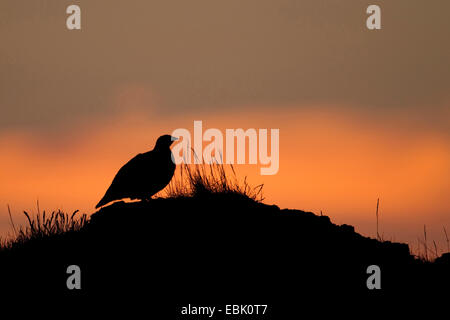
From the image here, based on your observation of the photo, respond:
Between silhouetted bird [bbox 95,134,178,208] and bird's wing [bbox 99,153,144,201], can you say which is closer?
silhouetted bird [bbox 95,134,178,208]

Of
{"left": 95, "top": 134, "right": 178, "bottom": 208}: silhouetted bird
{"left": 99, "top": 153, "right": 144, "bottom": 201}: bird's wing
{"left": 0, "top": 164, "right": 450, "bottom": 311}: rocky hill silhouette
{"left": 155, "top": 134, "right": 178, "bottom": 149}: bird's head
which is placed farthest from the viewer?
{"left": 155, "top": 134, "right": 178, "bottom": 149}: bird's head

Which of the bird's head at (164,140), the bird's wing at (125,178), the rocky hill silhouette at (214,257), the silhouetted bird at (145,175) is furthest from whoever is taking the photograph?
the bird's head at (164,140)

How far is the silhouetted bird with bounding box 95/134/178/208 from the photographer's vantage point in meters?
10.0

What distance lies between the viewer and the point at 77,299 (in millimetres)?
7727

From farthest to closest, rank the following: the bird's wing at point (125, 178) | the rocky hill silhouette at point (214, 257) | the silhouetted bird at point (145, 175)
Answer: the bird's wing at point (125, 178)
the silhouetted bird at point (145, 175)
the rocky hill silhouette at point (214, 257)

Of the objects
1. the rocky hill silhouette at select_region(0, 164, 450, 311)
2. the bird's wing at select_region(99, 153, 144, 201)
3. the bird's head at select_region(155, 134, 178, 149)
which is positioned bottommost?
the rocky hill silhouette at select_region(0, 164, 450, 311)

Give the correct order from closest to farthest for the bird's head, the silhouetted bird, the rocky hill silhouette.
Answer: the rocky hill silhouette → the silhouetted bird → the bird's head

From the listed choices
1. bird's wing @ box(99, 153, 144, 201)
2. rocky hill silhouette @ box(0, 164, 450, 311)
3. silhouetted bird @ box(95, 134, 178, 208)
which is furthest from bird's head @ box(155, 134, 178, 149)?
rocky hill silhouette @ box(0, 164, 450, 311)

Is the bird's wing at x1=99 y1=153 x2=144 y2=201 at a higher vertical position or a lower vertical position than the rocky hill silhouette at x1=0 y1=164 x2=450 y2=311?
higher

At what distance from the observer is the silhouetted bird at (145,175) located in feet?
33.0

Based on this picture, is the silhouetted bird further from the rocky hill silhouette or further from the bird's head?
the rocky hill silhouette

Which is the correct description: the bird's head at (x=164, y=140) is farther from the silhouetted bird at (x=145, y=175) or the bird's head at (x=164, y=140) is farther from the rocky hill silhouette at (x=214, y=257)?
the rocky hill silhouette at (x=214, y=257)

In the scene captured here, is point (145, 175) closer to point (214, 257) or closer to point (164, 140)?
point (164, 140)

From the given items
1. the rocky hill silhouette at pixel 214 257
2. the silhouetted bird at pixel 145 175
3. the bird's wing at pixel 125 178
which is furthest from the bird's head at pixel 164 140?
the rocky hill silhouette at pixel 214 257
